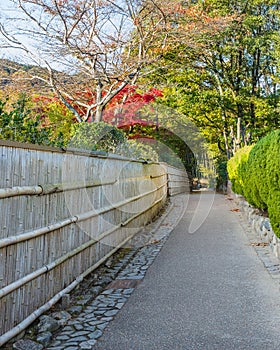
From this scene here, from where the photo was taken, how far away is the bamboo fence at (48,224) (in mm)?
3139

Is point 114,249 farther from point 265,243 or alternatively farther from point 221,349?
point 221,349

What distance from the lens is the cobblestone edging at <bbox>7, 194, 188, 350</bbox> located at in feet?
10.8

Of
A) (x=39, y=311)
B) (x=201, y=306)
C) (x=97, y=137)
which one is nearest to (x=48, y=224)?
(x=39, y=311)

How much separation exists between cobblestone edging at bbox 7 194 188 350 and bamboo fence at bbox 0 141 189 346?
7.0 inches

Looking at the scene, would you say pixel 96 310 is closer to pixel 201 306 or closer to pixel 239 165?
pixel 201 306

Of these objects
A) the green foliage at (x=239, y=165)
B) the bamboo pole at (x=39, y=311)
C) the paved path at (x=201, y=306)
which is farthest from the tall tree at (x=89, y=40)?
the bamboo pole at (x=39, y=311)

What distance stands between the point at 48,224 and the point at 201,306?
1.70 m

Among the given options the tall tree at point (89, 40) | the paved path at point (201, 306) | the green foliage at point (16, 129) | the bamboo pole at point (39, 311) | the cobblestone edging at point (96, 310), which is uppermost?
the tall tree at point (89, 40)

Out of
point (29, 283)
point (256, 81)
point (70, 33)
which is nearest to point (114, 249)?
point (29, 283)

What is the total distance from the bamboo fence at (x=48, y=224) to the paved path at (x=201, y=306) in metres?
0.67

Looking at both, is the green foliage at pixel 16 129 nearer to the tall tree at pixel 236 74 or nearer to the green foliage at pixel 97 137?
the green foliage at pixel 97 137

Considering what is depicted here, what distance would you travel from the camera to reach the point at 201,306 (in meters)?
4.16

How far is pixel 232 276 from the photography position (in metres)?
5.32

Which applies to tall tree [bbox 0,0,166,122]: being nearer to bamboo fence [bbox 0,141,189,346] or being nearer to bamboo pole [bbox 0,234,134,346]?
bamboo fence [bbox 0,141,189,346]
